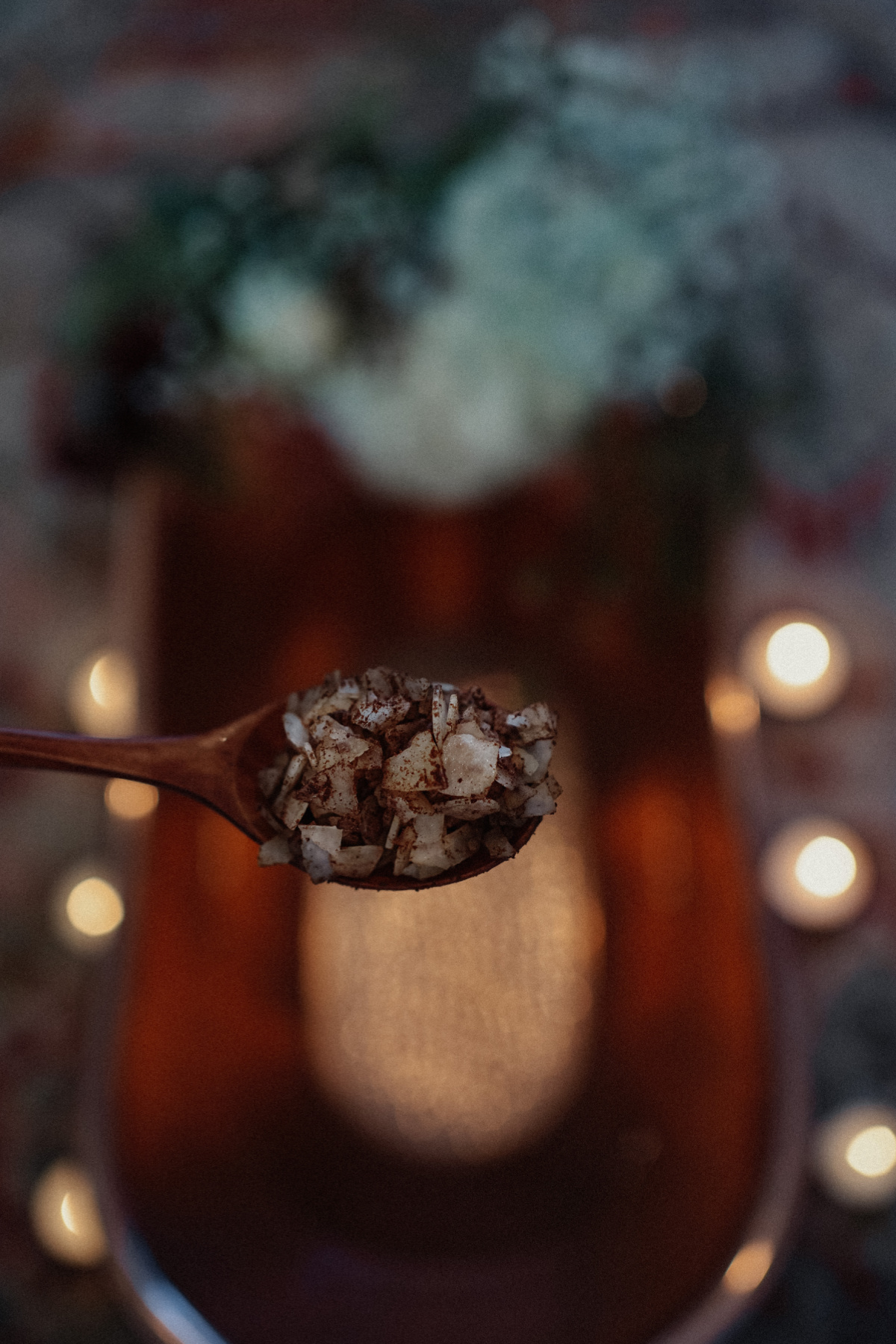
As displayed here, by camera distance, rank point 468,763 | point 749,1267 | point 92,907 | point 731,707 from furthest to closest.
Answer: point 92,907 < point 731,707 < point 749,1267 < point 468,763

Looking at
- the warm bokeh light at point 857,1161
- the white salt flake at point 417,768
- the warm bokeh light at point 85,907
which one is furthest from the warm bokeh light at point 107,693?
the warm bokeh light at point 857,1161

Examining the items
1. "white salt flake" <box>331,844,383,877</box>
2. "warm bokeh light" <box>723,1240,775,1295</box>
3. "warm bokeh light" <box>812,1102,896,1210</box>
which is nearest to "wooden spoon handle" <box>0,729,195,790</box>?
"white salt flake" <box>331,844,383,877</box>

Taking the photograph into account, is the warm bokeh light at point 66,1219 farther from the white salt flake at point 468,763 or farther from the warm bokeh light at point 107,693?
the white salt flake at point 468,763

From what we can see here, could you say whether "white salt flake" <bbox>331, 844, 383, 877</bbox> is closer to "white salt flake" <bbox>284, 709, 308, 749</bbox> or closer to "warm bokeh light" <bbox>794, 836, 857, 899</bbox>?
"white salt flake" <bbox>284, 709, 308, 749</bbox>

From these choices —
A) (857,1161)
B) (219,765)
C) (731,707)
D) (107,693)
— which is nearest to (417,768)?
(219,765)

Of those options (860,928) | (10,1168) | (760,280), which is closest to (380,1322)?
(10,1168)

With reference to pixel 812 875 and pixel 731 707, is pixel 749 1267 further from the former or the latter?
pixel 731 707
